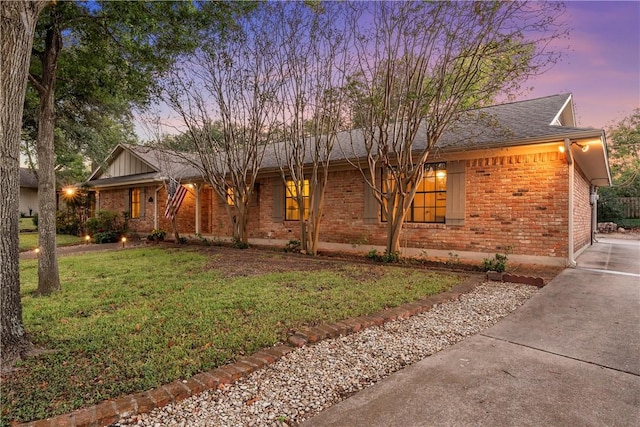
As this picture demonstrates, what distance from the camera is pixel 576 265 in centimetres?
688

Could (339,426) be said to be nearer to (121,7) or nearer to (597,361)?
(597,361)

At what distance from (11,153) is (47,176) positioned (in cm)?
287

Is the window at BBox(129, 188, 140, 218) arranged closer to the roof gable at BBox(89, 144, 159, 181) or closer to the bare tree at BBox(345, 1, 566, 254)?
the roof gable at BBox(89, 144, 159, 181)

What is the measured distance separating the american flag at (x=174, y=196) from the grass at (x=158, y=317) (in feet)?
14.4

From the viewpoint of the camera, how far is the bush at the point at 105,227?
13012 mm

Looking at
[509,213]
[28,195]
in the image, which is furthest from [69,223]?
[509,213]

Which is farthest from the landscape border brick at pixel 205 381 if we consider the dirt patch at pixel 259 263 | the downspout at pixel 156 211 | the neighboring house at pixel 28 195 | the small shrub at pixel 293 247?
the neighboring house at pixel 28 195

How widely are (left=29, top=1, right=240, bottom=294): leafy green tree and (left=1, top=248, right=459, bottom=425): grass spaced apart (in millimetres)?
1395

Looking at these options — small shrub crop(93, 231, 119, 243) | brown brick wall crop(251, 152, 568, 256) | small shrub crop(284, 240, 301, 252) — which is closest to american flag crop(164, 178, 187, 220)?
small shrub crop(93, 231, 119, 243)

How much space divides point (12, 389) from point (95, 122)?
1049cm

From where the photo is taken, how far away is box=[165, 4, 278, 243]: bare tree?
8.48m

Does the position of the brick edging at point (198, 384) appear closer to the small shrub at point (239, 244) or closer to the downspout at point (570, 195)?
the downspout at point (570, 195)

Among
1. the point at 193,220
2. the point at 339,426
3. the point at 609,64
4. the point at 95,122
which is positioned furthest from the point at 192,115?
the point at 609,64

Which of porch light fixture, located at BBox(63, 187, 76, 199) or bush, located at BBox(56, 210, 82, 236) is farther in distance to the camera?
porch light fixture, located at BBox(63, 187, 76, 199)
